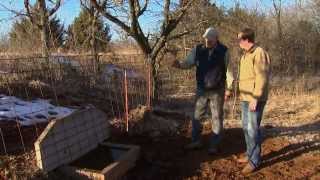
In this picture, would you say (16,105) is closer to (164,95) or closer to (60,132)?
(60,132)

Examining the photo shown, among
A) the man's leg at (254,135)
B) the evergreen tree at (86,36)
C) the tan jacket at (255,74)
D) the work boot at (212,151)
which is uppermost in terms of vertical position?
the evergreen tree at (86,36)

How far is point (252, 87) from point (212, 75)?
0.77m

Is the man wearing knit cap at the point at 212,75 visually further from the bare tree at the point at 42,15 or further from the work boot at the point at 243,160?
the bare tree at the point at 42,15

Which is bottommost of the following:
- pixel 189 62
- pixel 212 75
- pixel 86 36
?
pixel 212 75

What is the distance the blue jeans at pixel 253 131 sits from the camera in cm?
548

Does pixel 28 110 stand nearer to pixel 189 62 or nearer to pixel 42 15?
pixel 189 62

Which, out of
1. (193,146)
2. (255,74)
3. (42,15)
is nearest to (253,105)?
(255,74)

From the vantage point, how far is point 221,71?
606 cm

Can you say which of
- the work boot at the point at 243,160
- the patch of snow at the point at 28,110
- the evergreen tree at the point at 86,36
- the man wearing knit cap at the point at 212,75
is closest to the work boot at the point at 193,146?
the man wearing knit cap at the point at 212,75

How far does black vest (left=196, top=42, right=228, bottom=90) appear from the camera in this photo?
19.7 feet

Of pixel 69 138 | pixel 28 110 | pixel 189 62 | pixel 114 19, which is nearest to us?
pixel 69 138

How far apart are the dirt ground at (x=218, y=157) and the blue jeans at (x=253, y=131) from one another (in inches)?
7.9

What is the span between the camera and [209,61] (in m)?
6.04

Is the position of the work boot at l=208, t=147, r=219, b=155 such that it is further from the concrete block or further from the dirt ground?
the concrete block
